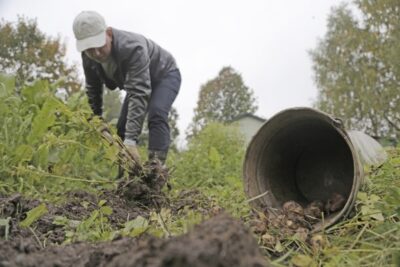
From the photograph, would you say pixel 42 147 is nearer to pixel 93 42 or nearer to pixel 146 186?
pixel 93 42

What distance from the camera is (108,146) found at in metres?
2.51

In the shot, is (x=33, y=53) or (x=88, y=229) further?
(x=33, y=53)

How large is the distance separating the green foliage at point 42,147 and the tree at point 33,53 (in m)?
17.2

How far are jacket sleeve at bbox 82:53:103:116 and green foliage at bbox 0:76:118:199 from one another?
0.25 meters

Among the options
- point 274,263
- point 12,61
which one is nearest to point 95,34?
point 274,263

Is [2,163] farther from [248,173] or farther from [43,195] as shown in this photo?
[248,173]

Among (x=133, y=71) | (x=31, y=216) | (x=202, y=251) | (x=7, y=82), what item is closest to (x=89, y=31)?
(x=133, y=71)

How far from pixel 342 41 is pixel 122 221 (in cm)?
2258

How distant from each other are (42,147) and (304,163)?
1.63 meters

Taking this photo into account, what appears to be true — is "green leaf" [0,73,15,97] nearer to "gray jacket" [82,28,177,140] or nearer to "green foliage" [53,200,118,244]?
"gray jacket" [82,28,177,140]

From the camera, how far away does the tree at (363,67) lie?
19688 mm

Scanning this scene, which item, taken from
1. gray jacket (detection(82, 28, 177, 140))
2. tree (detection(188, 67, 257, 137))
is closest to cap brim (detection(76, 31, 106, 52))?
gray jacket (detection(82, 28, 177, 140))

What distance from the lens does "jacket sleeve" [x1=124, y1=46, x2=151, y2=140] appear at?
10.6 feet

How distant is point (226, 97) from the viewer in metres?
35.0
